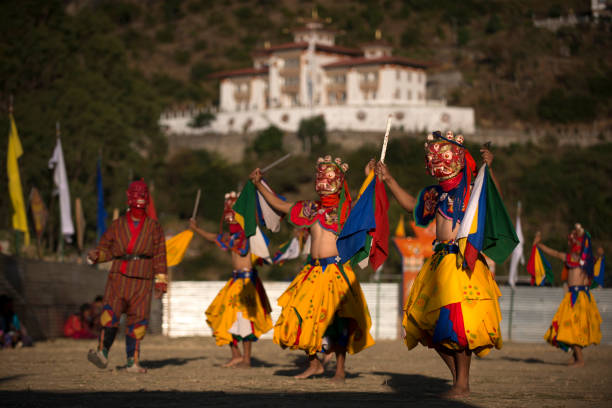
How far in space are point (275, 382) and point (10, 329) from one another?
7.48m

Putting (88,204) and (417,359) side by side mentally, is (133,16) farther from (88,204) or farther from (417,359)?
(417,359)

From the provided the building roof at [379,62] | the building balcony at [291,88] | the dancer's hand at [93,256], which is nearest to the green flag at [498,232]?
the dancer's hand at [93,256]

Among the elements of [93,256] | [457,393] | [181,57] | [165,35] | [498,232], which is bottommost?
[457,393]

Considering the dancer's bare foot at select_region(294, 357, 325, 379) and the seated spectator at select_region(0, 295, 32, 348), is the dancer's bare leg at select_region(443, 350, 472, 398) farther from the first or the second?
the seated spectator at select_region(0, 295, 32, 348)

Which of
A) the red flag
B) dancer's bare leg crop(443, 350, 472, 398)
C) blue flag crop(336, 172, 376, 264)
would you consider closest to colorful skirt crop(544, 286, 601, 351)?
the red flag

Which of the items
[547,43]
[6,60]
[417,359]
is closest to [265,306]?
[417,359]

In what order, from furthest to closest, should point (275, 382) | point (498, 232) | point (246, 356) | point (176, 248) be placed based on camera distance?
1. point (176, 248)
2. point (246, 356)
3. point (275, 382)
4. point (498, 232)

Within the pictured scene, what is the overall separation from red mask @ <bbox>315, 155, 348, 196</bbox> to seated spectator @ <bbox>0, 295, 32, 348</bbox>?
738cm

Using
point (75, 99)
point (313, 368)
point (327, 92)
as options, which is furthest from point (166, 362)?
point (327, 92)

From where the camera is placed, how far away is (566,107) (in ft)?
358

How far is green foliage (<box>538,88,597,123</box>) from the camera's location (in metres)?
107

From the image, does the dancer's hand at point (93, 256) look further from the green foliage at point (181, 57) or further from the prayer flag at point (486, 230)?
the green foliage at point (181, 57)

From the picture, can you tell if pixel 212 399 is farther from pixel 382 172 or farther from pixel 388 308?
pixel 388 308

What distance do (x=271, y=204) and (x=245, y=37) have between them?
135 m
